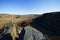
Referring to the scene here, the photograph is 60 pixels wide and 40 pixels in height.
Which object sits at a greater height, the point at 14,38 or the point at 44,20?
the point at 44,20

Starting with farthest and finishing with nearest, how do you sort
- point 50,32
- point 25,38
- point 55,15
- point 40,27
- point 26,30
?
1. point 55,15
2. point 40,27
3. point 50,32
4. point 26,30
5. point 25,38

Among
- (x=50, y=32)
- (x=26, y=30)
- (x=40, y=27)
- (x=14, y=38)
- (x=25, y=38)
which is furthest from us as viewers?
(x=40, y=27)

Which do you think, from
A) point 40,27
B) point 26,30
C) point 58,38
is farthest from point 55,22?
point 26,30

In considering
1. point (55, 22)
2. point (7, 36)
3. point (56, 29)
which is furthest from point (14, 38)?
point (55, 22)

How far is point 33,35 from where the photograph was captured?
10.6 m

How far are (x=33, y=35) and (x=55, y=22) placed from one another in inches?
259

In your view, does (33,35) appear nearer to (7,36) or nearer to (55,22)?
(7,36)

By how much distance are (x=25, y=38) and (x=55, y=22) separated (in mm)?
7342

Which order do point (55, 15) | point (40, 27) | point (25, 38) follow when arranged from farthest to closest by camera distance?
point (55, 15)
point (40, 27)
point (25, 38)

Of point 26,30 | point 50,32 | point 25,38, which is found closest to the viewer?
point 25,38

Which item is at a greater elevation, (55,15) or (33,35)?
(55,15)

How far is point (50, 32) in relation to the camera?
14648 mm

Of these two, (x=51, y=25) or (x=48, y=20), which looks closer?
(x=51, y=25)

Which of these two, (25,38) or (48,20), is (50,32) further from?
(25,38)
